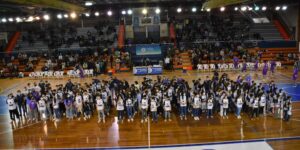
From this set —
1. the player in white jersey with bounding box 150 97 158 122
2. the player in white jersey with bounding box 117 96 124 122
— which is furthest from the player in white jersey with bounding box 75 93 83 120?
the player in white jersey with bounding box 150 97 158 122

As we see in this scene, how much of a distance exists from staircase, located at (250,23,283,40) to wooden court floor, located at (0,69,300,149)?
Answer: 21184 mm

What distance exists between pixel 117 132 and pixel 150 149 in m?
2.66

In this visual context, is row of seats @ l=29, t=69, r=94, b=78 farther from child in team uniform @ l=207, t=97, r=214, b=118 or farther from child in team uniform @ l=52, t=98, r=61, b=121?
child in team uniform @ l=207, t=97, r=214, b=118

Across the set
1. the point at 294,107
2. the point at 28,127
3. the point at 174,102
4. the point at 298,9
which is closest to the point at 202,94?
the point at 174,102

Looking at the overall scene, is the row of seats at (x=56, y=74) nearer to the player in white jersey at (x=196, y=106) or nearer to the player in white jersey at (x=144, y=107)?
the player in white jersey at (x=144, y=107)

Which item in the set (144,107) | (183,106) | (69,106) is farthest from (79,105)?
(183,106)

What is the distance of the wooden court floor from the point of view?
14.2 metres

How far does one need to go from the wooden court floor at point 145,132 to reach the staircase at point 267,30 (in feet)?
69.5

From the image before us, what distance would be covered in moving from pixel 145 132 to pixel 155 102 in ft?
5.62

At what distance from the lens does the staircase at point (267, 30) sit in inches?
1464

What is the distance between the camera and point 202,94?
16844mm

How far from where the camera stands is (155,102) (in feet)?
53.4

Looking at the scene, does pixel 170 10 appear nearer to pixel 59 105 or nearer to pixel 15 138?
pixel 59 105

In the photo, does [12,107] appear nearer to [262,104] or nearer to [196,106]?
[196,106]
